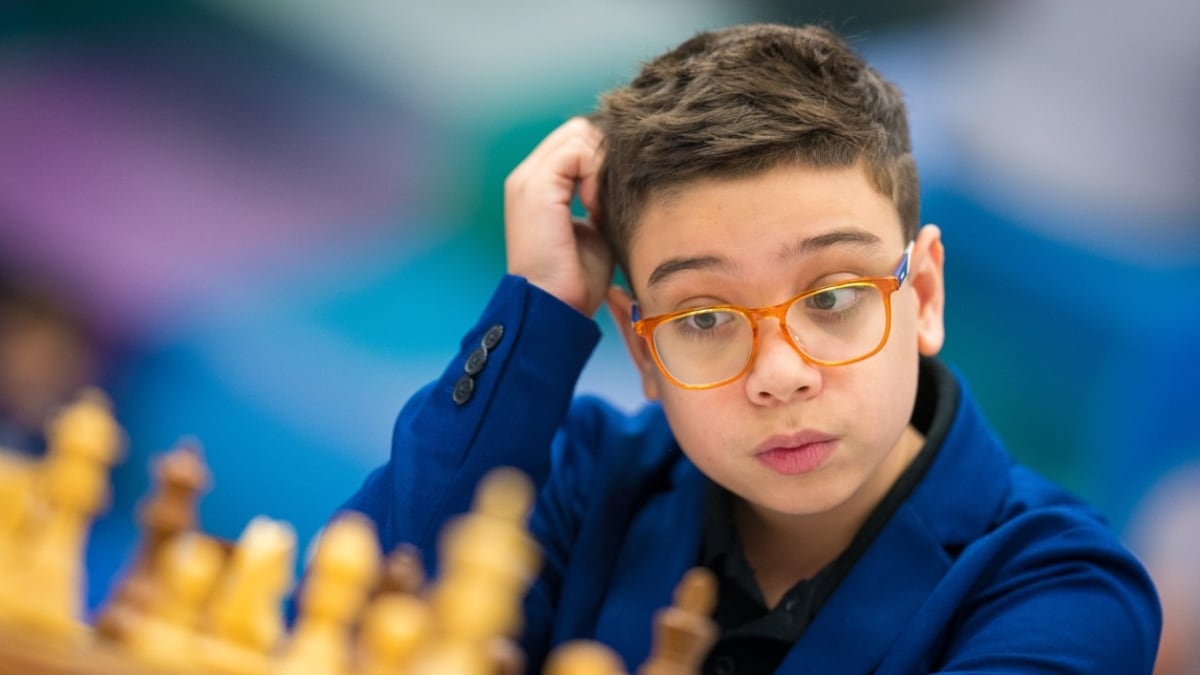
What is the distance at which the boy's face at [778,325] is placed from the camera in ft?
3.79

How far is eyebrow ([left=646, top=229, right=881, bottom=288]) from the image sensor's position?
1158 mm

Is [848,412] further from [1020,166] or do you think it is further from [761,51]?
[1020,166]

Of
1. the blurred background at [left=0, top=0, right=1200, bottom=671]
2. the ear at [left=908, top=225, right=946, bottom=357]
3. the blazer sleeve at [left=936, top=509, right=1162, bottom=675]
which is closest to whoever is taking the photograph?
the blazer sleeve at [left=936, top=509, right=1162, bottom=675]

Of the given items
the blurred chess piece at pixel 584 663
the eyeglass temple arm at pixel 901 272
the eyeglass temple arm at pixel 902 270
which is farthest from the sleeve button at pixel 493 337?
the blurred chess piece at pixel 584 663

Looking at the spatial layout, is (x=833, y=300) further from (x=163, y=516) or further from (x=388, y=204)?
(x=388, y=204)

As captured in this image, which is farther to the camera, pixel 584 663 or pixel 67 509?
pixel 67 509

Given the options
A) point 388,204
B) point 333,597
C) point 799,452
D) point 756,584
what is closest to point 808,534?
point 756,584

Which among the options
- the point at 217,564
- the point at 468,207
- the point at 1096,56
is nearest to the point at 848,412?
the point at 217,564

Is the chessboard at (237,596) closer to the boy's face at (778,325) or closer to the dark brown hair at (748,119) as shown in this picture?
the boy's face at (778,325)

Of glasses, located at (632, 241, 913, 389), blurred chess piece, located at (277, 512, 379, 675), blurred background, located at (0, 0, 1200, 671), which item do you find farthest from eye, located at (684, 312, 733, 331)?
blurred background, located at (0, 0, 1200, 671)

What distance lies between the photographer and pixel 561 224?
140 cm

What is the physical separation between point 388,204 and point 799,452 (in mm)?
1954

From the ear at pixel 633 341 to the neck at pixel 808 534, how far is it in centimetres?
18

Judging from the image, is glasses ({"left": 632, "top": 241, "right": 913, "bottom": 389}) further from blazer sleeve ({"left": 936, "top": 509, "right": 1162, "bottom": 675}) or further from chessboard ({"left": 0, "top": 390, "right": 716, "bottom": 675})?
chessboard ({"left": 0, "top": 390, "right": 716, "bottom": 675})
